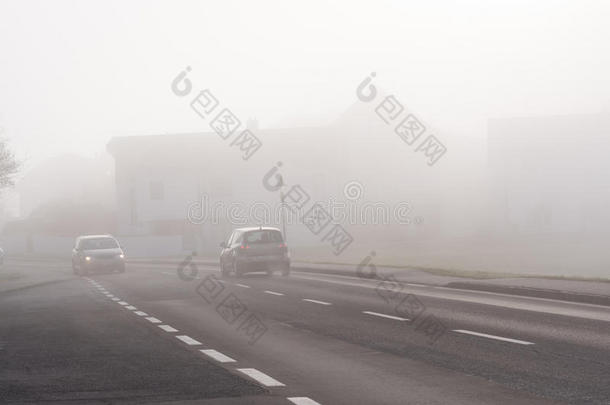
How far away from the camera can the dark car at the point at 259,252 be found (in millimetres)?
31281

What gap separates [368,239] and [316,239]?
3.90 m

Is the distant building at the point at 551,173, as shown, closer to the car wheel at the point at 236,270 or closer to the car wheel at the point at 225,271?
the car wheel at the point at 225,271

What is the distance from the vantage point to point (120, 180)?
243ft

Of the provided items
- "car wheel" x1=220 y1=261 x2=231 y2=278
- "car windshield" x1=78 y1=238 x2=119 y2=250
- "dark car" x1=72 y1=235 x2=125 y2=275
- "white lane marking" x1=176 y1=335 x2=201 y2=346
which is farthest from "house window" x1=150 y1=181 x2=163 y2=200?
"white lane marking" x1=176 y1=335 x2=201 y2=346

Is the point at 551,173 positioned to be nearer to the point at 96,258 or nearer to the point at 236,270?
the point at 96,258

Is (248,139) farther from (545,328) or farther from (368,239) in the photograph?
(545,328)

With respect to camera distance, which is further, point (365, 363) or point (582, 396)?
point (365, 363)

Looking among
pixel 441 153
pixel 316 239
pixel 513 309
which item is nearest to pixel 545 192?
pixel 441 153

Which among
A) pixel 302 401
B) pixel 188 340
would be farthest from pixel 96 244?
pixel 302 401

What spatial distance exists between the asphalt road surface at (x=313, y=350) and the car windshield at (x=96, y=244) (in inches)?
800

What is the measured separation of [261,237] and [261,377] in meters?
22.5

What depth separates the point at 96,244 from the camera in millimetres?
41000

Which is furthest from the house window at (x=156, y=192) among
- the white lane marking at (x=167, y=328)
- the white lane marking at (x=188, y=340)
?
the white lane marking at (x=188, y=340)

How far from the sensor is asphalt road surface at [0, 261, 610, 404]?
820cm
